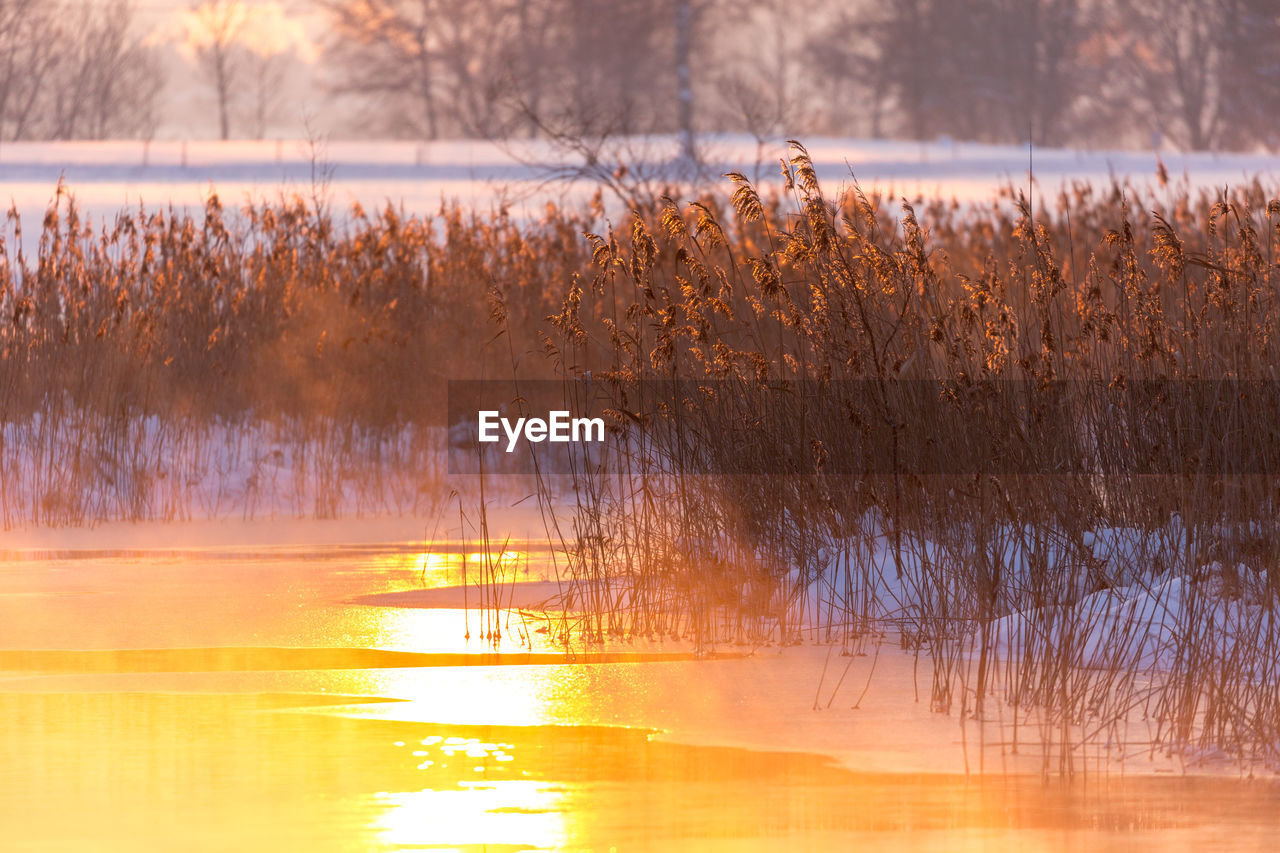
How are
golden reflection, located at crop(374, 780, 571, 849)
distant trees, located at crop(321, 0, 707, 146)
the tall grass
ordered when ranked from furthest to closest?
distant trees, located at crop(321, 0, 707, 146)
the tall grass
golden reflection, located at crop(374, 780, 571, 849)

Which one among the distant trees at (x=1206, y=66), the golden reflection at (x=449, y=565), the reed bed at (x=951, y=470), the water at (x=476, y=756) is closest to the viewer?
the water at (x=476, y=756)

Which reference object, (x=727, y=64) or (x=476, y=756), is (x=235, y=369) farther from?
(x=727, y=64)

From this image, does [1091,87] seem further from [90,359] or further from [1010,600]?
[1010,600]

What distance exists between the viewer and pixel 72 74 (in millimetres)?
44469

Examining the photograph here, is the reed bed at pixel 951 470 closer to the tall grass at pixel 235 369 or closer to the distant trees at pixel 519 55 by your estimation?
the tall grass at pixel 235 369

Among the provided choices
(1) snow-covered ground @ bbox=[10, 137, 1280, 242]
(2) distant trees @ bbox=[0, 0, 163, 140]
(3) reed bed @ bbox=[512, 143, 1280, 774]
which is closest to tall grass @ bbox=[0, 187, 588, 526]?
(3) reed bed @ bbox=[512, 143, 1280, 774]

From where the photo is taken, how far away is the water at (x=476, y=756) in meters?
4.34

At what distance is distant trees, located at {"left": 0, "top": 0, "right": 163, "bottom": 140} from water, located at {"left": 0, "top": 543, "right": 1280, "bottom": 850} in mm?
35250

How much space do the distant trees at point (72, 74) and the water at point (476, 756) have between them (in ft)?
116

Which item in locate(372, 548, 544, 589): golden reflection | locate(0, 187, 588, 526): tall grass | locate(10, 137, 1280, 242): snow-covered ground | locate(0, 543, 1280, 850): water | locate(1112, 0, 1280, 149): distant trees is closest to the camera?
locate(0, 543, 1280, 850): water

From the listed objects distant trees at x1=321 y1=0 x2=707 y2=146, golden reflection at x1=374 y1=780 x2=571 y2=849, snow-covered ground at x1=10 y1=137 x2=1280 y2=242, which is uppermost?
distant trees at x1=321 y1=0 x2=707 y2=146

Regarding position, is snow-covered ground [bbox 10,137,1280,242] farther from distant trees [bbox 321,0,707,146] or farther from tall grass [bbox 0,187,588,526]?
tall grass [bbox 0,187,588,526]

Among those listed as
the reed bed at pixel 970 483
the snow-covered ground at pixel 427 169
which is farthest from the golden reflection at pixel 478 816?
the snow-covered ground at pixel 427 169

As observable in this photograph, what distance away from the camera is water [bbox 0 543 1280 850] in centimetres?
A: 434
